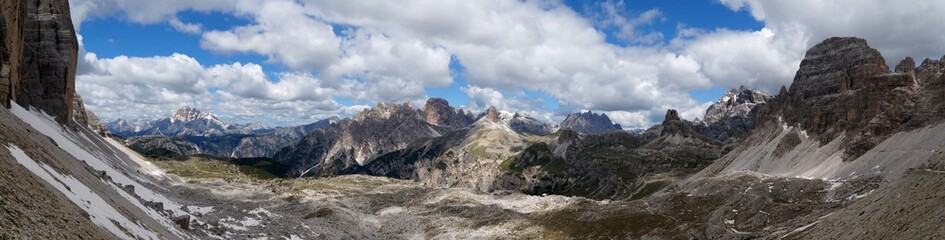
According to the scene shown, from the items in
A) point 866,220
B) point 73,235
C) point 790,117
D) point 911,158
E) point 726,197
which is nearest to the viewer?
point 73,235

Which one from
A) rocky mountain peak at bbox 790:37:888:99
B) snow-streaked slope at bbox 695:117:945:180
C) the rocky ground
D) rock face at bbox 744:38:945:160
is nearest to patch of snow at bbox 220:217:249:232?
the rocky ground

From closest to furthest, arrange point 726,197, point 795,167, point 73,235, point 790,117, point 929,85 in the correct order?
point 73,235 < point 726,197 < point 929,85 < point 795,167 < point 790,117

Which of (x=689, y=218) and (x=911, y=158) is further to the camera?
(x=911, y=158)

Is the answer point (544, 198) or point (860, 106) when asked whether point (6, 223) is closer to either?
point (544, 198)

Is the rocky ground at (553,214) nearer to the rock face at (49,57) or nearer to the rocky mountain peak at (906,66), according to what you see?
the rock face at (49,57)

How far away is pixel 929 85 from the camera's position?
12319 cm

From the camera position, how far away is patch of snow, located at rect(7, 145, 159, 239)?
3466 cm

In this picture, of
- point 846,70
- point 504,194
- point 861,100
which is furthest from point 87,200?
point 846,70

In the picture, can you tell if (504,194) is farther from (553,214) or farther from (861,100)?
(861,100)

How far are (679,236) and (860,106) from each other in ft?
351

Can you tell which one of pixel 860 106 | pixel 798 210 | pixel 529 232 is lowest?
pixel 529 232

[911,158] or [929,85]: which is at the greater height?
[929,85]

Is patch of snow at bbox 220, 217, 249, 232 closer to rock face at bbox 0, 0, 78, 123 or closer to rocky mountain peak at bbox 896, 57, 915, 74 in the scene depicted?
rock face at bbox 0, 0, 78, 123

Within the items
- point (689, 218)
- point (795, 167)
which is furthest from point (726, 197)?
point (795, 167)
